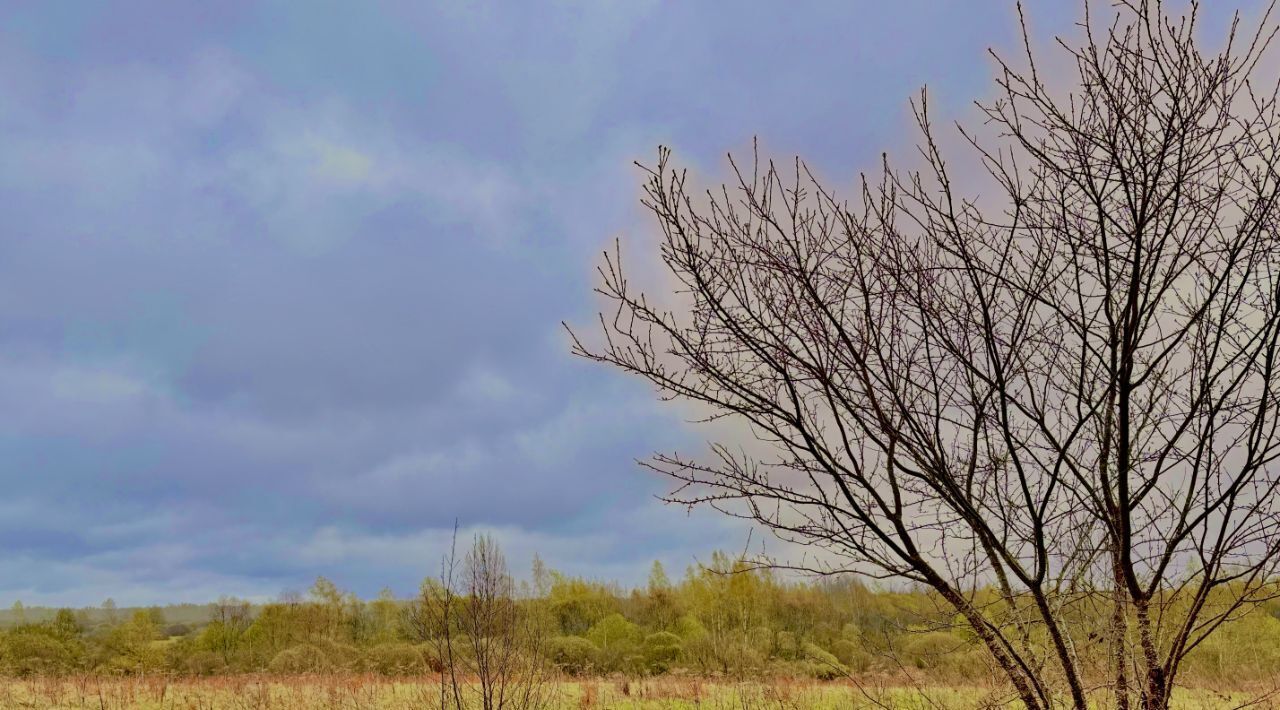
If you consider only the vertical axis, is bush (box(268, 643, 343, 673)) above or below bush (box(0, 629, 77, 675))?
below

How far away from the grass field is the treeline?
3.98 feet

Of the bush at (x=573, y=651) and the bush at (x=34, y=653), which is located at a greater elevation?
the bush at (x=34, y=653)

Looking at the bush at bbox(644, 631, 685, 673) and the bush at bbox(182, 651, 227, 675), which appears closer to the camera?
the bush at bbox(644, 631, 685, 673)

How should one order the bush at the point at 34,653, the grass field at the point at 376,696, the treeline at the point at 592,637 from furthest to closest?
the bush at the point at 34,653 < the treeline at the point at 592,637 < the grass field at the point at 376,696

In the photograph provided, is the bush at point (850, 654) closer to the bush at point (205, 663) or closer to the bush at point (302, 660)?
the bush at point (302, 660)

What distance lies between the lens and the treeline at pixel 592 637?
1869 cm

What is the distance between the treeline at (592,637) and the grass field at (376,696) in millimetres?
1214

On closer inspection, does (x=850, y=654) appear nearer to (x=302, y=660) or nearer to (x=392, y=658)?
(x=392, y=658)

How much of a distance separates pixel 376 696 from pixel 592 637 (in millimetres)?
13741

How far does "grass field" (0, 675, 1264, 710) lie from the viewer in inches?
441

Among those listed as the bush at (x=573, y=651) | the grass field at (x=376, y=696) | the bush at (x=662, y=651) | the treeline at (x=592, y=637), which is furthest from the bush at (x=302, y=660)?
the bush at (x=662, y=651)

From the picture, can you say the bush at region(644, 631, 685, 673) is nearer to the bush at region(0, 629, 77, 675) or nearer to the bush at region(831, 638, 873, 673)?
the bush at region(831, 638, 873, 673)

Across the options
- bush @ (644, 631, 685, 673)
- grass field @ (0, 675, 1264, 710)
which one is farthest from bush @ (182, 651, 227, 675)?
bush @ (644, 631, 685, 673)

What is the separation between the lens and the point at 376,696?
41.0 feet
